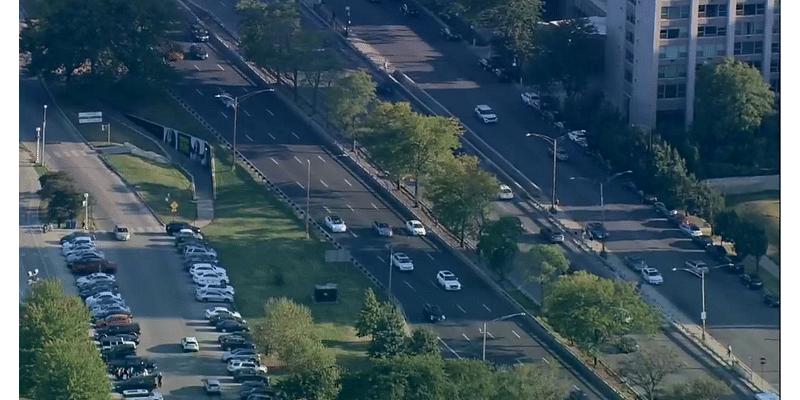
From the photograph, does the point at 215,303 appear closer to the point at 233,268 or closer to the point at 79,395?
the point at 233,268

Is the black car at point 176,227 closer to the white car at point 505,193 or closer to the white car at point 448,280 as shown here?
A: the white car at point 448,280

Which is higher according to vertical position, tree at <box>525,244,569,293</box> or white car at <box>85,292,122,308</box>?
tree at <box>525,244,569,293</box>

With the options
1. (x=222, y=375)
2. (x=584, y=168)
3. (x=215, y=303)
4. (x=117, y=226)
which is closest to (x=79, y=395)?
(x=222, y=375)

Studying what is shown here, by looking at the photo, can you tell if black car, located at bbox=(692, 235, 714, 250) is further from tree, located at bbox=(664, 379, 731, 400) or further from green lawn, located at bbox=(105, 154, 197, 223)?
green lawn, located at bbox=(105, 154, 197, 223)

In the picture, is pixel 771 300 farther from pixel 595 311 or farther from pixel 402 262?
pixel 402 262

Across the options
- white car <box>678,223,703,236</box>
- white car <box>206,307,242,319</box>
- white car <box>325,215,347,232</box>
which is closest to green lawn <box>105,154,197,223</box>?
white car <box>325,215,347,232</box>

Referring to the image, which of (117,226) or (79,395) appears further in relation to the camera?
(117,226)
